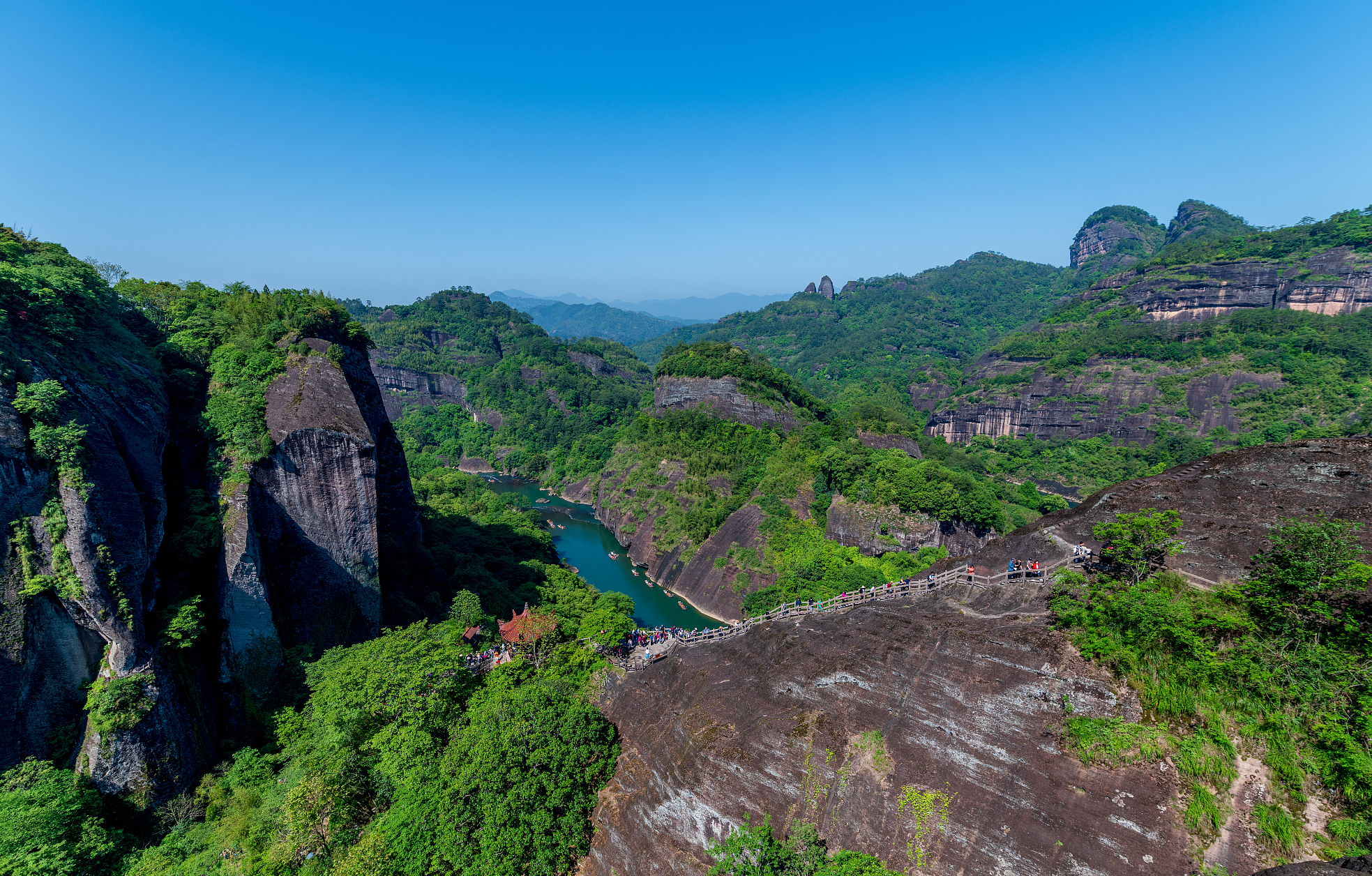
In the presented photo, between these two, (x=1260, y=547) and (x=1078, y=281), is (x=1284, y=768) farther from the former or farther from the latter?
(x=1078, y=281)

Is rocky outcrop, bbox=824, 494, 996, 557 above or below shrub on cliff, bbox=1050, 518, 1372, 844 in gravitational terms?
below

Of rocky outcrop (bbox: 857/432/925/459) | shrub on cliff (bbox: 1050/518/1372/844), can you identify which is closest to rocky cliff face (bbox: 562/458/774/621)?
rocky outcrop (bbox: 857/432/925/459)

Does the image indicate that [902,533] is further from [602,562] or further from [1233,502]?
[602,562]

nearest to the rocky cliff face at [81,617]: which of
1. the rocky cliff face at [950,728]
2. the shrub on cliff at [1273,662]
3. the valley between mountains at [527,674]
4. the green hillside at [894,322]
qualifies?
the valley between mountains at [527,674]

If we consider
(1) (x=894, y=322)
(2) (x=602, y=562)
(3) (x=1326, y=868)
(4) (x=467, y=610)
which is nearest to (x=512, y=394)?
(2) (x=602, y=562)

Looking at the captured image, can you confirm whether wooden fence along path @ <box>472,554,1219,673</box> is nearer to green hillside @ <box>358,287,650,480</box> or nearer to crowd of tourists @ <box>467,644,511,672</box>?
crowd of tourists @ <box>467,644,511,672</box>

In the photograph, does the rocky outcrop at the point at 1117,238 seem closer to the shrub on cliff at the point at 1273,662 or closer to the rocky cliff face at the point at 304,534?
the shrub on cliff at the point at 1273,662
